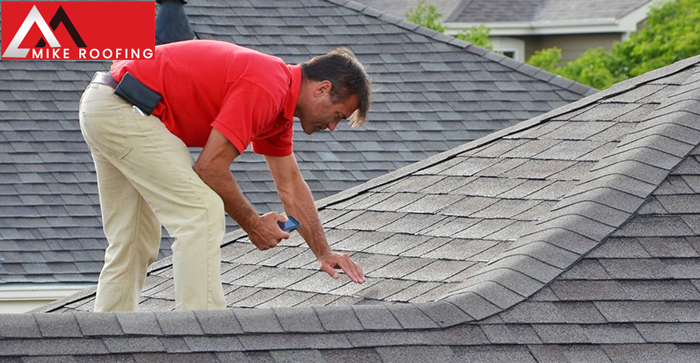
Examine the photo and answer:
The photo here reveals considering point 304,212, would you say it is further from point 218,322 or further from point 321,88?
point 218,322

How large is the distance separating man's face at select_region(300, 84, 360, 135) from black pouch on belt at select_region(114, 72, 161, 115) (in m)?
0.68

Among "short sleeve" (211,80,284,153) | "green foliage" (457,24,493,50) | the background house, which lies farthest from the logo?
the background house

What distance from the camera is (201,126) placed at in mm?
5141

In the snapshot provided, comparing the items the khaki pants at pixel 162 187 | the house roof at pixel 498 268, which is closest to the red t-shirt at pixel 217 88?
the khaki pants at pixel 162 187

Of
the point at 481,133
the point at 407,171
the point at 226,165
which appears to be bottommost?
the point at 481,133

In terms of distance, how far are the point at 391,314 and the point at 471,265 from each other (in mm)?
1141

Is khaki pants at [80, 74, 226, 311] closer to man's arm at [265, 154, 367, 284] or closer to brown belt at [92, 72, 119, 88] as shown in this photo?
brown belt at [92, 72, 119, 88]

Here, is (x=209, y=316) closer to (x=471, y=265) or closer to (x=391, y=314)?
(x=391, y=314)

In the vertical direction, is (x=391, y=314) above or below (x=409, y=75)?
above

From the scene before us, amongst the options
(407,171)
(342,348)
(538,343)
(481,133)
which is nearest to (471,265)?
(538,343)

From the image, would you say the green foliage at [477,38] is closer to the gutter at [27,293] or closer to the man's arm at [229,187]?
the gutter at [27,293]

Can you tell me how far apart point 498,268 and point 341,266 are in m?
0.90

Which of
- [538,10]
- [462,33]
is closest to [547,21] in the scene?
[538,10]

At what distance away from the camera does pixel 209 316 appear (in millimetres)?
4246
